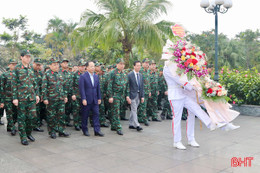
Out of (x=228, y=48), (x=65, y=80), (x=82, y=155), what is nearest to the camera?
(x=82, y=155)

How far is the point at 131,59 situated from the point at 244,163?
995 centimetres

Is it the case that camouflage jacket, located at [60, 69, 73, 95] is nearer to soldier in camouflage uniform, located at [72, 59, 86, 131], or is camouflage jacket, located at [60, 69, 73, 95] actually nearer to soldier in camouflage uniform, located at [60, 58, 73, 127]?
soldier in camouflage uniform, located at [60, 58, 73, 127]

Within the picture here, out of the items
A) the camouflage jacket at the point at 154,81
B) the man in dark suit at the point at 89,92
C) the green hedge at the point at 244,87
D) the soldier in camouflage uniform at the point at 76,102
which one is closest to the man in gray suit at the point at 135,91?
the man in dark suit at the point at 89,92

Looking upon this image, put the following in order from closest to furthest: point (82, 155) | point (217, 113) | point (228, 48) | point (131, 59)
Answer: point (82, 155) < point (217, 113) < point (131, 59) < point (228, 48)

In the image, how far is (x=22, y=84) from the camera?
5.84 meters

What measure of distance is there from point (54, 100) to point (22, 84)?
98 cm

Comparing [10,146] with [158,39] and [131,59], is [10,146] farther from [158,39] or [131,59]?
[131,59]

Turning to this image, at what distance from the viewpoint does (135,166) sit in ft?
15.0

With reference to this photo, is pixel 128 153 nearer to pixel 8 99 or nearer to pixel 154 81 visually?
pixel 8 99

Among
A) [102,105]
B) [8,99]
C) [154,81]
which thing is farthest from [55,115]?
[154,81]

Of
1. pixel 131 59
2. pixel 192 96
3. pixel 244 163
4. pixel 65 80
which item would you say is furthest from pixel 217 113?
pixel 131 59

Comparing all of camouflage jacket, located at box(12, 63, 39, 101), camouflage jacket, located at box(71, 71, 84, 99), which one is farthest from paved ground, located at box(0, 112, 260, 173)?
camouflage jacket, located at box(71, 71, 84, 99)

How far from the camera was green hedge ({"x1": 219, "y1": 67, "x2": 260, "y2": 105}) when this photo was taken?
405 inches

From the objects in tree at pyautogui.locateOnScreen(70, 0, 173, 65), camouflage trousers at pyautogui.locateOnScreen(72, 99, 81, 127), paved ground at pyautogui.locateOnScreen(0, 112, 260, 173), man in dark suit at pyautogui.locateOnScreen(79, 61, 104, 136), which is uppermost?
tree at pyautogui.locateOnScreen(70, 0, 173, 65)
